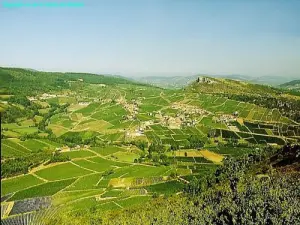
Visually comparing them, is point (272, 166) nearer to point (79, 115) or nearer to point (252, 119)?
point (252, 119)

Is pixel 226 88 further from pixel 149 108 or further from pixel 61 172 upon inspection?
pixel 61 172

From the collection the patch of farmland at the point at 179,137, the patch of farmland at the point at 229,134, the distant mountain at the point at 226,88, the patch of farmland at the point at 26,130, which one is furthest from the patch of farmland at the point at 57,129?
the distant mountain at the point at 226,88

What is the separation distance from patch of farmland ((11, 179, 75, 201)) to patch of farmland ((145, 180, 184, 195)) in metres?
15.3

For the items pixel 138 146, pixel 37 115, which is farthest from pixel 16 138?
pixel 138 146

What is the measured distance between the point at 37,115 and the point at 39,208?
46402 millimetres

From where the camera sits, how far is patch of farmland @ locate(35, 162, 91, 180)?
64.1 meters

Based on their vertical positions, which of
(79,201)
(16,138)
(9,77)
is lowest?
(79,201)

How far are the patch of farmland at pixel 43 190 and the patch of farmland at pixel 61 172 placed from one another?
2688mm

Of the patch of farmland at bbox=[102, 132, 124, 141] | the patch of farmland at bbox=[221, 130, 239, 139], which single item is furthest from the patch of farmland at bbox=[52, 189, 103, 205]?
the patch of farmland at bbox=[221, 130, 239, 139]

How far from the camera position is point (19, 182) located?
59.2 m

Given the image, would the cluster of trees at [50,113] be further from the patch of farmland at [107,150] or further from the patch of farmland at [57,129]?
the patch of farmland at [107,150]

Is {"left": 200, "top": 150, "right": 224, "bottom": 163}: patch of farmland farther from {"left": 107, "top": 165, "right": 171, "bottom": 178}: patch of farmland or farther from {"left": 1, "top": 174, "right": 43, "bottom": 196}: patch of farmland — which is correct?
{"left": 1, "top": 174, "right": 43, "bottom": 196}: patch of farmland

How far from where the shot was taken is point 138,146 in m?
86.9

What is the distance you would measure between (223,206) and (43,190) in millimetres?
30551
